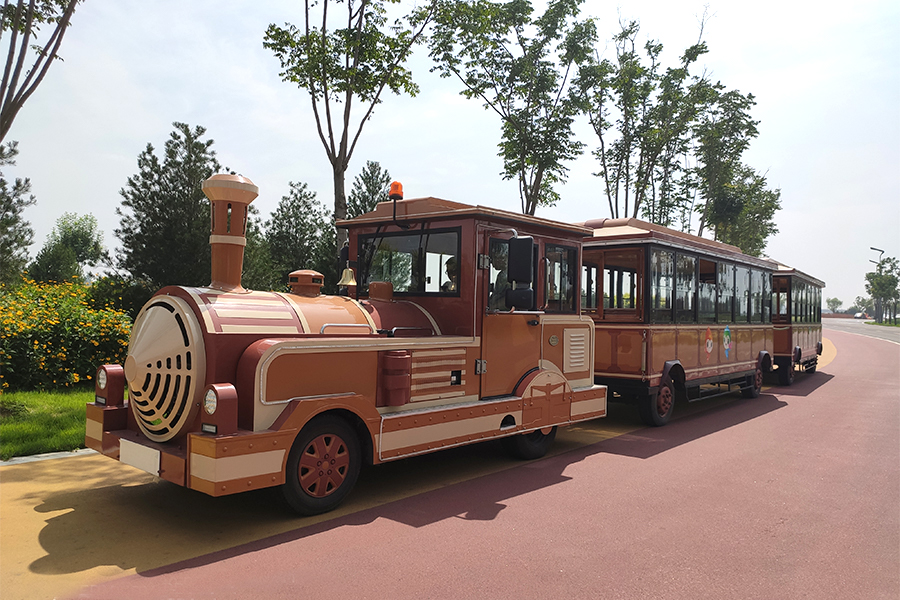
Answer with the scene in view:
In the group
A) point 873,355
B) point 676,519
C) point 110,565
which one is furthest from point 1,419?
point 873,355

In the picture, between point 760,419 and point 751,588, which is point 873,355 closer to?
point 760,419

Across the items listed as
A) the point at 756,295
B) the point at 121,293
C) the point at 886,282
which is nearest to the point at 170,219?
the point at 121,293

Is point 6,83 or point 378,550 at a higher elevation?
point 6,83

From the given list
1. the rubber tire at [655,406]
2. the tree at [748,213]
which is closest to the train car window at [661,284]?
the rubber tire at [655,406]

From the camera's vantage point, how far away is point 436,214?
21.4 feet

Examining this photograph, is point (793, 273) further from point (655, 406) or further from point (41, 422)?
point (41, 422)

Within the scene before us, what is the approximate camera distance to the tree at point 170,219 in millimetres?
15102

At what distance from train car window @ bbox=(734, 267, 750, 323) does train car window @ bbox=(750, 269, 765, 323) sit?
0.29 m

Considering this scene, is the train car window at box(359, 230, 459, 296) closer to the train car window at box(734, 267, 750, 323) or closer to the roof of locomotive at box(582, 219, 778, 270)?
the roof of locomotive at box(582, 219, 778, 270)

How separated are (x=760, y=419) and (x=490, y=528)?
7581mm

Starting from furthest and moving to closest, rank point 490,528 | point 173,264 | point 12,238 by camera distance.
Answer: point 12,238 → point 173,264 → point 490,528

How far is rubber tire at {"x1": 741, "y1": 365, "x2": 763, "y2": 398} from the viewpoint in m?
13.4

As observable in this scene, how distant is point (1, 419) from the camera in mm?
7715

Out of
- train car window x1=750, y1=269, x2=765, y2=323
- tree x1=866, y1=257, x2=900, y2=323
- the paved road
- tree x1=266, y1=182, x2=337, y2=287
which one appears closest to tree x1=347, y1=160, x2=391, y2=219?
tree x1=266, y1=182, x2=337, y2=287
